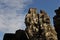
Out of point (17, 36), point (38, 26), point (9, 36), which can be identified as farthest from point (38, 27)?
point (9, 36)

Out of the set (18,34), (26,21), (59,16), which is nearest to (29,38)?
(26,21)

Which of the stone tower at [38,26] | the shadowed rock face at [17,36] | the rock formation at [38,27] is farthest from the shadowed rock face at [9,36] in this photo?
the stone tower at [38,26]

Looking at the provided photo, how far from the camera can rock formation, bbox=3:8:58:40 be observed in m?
20.0

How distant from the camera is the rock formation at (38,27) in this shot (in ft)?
65.7

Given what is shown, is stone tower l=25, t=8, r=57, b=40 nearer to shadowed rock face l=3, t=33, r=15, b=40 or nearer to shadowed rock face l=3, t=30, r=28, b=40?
shadowed rock face l=3, t=30, r=28, b=40

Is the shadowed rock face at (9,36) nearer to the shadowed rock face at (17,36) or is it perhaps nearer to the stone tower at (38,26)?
the shadowed rock face at (17,36)

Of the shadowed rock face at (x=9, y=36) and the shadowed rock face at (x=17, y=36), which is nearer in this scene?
the shadowed rock face at (x=17, y=36)

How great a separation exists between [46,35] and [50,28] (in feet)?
3.39

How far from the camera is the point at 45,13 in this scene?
68.8 feet

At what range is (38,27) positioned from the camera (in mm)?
20781

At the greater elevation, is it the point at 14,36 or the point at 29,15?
the point at 29,15

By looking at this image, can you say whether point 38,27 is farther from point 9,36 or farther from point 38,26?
point 9,36

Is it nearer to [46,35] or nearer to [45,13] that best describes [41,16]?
[45,13]

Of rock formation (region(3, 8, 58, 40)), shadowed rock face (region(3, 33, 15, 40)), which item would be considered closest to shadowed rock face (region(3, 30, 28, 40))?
shadowed rock face (region(3, 33, 15, 40))
